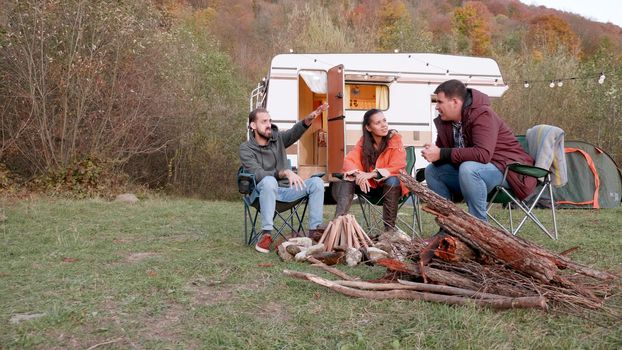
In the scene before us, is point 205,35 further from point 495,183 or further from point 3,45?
point 495,183

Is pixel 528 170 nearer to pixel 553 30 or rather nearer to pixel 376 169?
pixel 376 169

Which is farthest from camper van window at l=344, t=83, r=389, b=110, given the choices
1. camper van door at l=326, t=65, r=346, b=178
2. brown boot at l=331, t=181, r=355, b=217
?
brown boot at l=331, t=181, r=355, b=217

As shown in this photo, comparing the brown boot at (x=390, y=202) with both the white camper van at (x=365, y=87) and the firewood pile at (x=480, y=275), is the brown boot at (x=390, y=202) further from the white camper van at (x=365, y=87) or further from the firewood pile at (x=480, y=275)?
the white camper van at (x=365, y=87)

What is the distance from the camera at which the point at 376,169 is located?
3777 mm

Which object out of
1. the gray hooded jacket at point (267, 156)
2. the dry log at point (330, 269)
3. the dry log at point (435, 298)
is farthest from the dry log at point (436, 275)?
the gray hooded jacket at point (267, 156)

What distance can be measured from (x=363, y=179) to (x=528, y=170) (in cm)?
106

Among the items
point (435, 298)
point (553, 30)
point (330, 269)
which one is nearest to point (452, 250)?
point (435, 298)

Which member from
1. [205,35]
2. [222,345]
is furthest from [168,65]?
[222,345]

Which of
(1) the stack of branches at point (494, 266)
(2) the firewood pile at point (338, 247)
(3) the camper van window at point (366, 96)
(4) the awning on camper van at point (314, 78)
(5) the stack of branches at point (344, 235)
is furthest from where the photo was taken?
(3) the camper van window at point (366, 96)

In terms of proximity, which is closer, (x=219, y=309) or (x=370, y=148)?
(x=219, y=309)

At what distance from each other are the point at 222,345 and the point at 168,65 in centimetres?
835

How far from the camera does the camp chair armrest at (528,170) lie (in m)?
3.40

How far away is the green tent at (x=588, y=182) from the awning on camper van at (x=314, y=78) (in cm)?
344

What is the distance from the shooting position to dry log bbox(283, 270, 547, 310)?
2012mm
